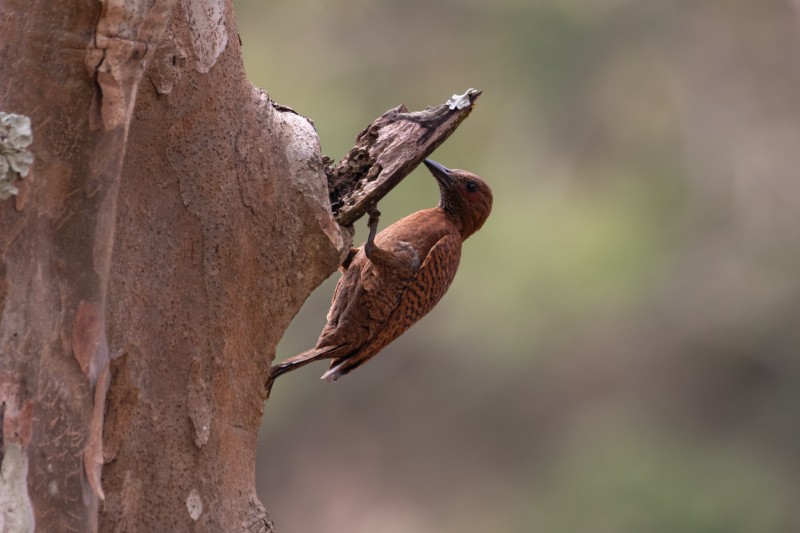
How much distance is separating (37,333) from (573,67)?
7.49m

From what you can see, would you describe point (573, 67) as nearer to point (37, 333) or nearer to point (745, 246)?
point (745, 246)

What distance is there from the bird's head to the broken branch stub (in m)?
0.70

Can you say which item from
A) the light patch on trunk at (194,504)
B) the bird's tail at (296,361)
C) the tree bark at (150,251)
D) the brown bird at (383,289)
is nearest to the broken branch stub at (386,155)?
the tree bark at (150,251)

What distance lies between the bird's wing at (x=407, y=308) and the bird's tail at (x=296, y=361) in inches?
2.3

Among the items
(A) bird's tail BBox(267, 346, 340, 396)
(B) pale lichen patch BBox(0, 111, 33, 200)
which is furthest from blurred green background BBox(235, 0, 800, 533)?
(B) pale lichen patch BBox(0, 111, 33, 200)

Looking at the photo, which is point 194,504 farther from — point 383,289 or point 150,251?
point 383,289

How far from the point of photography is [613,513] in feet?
26.7

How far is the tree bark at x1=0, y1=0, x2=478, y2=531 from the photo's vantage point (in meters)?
1.49

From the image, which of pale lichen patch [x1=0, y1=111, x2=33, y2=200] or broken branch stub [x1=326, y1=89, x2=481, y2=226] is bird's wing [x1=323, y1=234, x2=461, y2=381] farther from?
pale lichen patch [x1=0, y1=111, x2=33, y2=200]

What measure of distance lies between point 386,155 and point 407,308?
48 cm

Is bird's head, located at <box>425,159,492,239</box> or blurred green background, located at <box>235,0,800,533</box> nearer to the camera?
bird's head, located at <box>425,159,492,239</box>

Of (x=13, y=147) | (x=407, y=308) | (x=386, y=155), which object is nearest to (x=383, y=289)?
(x=407, y=308)

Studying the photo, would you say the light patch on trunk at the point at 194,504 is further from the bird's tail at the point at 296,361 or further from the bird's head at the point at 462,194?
the bird's head at the point at 462,194

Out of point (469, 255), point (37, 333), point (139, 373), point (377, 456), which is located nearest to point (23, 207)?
point (37, 333)
